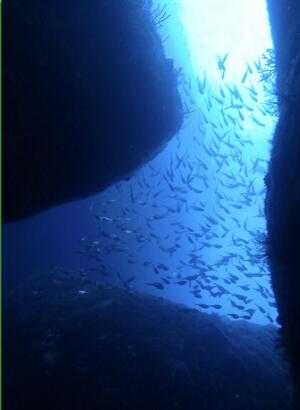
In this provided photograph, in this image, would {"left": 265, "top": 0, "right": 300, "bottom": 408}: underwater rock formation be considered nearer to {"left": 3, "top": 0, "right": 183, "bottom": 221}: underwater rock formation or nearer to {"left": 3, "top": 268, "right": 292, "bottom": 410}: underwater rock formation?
{"left": 3, "top": 0, "right": 183, "bottom": 221}: underwater rock formation

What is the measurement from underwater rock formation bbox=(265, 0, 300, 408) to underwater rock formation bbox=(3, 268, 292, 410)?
373cm

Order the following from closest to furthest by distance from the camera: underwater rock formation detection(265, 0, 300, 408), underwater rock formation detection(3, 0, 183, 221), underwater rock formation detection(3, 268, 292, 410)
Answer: underwater rock formation detection(265, 0, 300, 408) → underwater rock formation detection(3, 0, 183, 221) → underwater rock formation detection(3, 268, 292, 410)

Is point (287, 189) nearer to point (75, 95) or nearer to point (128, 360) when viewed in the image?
point (75, 95)

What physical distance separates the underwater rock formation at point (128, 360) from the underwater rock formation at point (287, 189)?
3.73 metres

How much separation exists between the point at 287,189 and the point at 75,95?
15.7 ft

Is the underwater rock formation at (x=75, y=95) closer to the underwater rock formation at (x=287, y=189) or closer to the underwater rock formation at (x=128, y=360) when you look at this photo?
the underwater rock formation at (x=287, y=189)

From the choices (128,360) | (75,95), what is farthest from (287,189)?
(128,360)

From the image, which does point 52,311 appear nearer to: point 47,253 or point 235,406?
point 235,406

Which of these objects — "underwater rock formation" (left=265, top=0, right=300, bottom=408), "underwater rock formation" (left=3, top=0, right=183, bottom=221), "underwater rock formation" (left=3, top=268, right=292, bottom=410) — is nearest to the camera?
"underwater rock formation" (left=265, top=0, right=300, bottom=408)

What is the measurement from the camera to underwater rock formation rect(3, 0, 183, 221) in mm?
6980

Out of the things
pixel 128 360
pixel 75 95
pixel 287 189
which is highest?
pixel 75 95

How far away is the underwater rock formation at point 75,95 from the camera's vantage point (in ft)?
22.9

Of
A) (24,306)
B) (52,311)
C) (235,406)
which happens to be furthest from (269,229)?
(24,306)

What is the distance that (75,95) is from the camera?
26.0 ft
